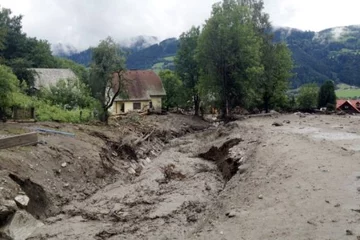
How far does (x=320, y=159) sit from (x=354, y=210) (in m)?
6.22

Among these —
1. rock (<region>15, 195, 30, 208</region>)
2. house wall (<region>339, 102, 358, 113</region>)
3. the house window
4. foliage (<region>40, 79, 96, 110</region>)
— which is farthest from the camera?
house wall (<region>339, 102, 358, 113</region>)

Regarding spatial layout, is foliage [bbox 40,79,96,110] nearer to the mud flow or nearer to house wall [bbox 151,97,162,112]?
the mud flow

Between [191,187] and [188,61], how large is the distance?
123ft

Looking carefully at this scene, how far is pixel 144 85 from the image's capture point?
59000 millimetres

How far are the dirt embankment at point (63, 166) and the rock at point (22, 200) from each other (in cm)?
14

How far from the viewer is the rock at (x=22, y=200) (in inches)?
525

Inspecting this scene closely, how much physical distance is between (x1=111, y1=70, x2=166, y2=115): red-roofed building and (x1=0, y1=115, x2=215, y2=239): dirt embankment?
24.7 meters

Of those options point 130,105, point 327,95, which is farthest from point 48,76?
point 327,95

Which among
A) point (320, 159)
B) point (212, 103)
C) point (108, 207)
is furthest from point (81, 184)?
point (212, 103)

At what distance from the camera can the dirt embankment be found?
14.3 metres

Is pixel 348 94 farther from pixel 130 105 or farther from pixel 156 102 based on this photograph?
pixel 130 105

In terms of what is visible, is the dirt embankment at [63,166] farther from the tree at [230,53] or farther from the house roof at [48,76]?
the house roof at [48,76]

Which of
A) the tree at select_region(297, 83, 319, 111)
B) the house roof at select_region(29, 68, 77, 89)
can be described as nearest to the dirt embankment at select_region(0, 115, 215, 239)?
the house roof at select_region(29, 68, 77, 89)

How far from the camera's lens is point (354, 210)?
35.8ft
